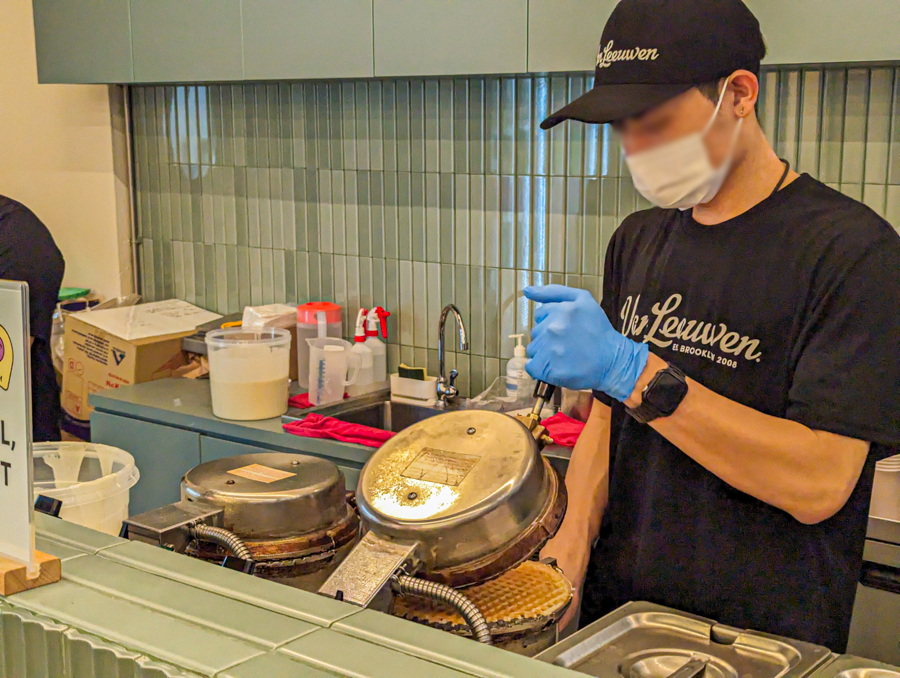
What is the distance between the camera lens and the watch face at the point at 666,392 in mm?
1248

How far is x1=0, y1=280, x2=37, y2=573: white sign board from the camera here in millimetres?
923

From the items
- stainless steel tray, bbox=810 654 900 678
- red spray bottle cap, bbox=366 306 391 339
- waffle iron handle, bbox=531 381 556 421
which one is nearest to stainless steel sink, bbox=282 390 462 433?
red spray bottle cap, bbox=366 306 391 339

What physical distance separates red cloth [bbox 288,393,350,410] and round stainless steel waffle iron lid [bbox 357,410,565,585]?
174cm

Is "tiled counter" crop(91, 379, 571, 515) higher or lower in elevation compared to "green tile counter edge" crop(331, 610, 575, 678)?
lower

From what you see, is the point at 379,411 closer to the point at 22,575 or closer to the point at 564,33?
the point at 564,33

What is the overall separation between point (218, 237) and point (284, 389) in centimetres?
104

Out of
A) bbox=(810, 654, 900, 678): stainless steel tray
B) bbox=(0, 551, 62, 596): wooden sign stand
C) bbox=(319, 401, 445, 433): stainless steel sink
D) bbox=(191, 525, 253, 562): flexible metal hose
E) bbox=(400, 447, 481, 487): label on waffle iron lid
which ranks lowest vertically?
bbox=(319, 401, 445, 433): stainless steel sink

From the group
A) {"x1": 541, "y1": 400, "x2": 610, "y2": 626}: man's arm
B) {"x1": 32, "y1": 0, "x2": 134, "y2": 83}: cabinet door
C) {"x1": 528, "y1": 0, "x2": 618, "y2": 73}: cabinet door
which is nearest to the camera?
{"x1": 541, "y1": 400, "x2": 610, "y2": 626}: man's arm

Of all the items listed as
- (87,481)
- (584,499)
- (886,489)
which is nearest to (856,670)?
(584,499)

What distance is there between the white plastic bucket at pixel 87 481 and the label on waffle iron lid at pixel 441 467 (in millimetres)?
522

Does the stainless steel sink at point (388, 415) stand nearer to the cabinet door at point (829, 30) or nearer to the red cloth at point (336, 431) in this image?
the red cloth at point (336, 431)

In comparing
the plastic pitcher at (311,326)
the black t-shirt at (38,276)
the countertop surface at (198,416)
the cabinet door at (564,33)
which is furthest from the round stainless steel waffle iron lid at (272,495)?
the black t-shirt at (38,276)

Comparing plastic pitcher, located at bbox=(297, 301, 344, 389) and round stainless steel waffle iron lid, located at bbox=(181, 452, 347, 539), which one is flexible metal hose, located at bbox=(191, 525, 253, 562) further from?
plastic pitcher, located at bbox=(297, 301, 344, 389)

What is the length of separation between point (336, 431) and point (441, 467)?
1.53m
